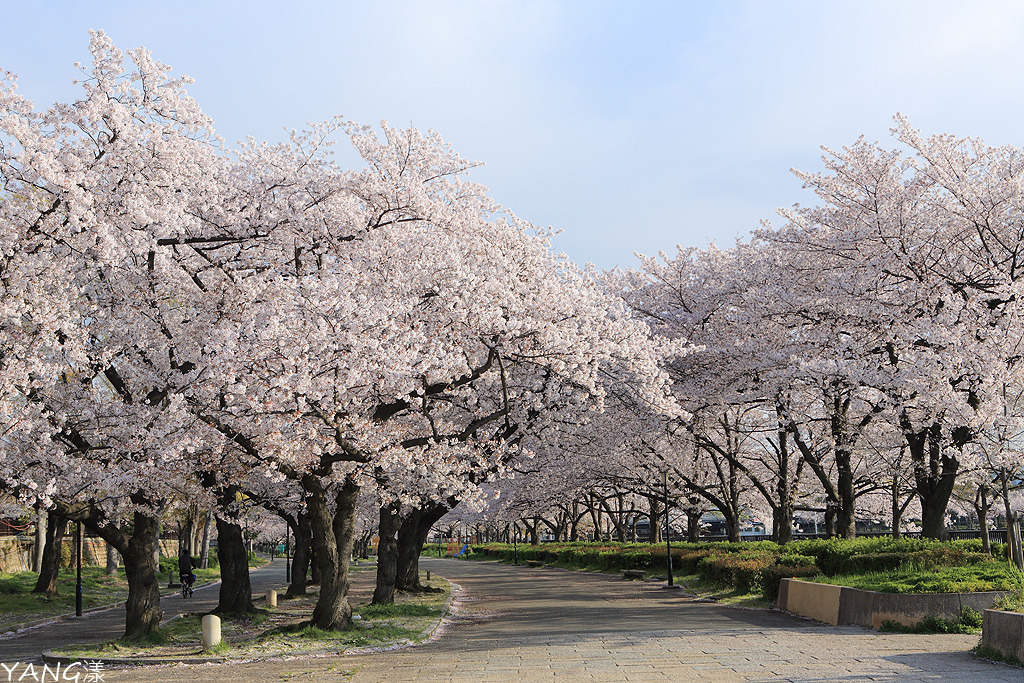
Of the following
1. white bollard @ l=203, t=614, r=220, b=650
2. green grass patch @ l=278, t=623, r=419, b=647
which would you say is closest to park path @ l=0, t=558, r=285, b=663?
white bollard @ l=203, t=614, r=220, b=650

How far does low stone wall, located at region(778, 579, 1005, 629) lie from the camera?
43.9 feet

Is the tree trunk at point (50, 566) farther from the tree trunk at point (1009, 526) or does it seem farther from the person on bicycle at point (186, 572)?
the tree trunk at point (1009, 526)

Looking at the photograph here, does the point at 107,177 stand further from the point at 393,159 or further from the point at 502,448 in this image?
the point at 502,448

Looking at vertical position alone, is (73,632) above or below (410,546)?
below

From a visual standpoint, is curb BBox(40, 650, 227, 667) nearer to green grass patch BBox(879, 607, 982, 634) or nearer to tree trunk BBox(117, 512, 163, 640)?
tree trunk BBox(117, 512, 163, 640)

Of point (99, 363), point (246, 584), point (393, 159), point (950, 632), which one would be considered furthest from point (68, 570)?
point (950, 632)

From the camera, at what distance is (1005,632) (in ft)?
33.9

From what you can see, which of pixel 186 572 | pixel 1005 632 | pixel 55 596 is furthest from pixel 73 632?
pixel 1005 632

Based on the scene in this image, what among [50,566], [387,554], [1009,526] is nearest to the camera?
[1009,526]

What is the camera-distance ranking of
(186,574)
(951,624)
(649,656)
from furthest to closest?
(186,574), (951,624), (649,656)

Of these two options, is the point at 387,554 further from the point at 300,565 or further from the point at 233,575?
the point at 300,565

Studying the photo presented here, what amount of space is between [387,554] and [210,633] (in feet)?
30.8

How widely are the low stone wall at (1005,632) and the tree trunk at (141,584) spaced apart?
47.0ft

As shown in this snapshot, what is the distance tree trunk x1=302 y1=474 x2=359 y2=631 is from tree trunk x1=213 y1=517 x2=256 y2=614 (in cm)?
528
